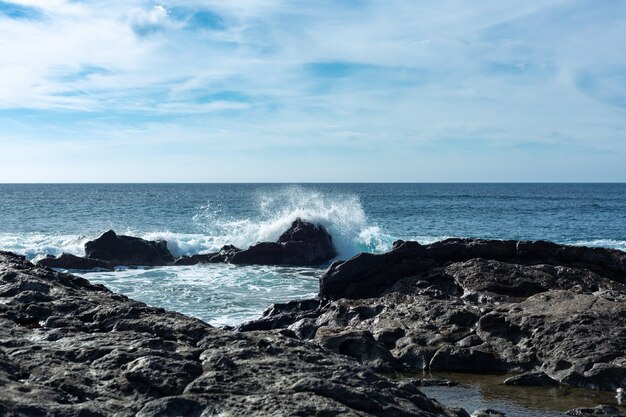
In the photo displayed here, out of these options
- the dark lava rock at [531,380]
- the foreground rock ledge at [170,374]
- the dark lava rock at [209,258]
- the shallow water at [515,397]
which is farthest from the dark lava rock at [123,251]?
the foreground rock ledge at [170,374]

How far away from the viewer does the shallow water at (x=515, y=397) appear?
960 cm

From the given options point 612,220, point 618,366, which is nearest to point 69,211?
point 612,220

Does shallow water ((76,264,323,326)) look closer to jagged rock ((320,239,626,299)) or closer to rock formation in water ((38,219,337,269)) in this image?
rock formation in water ((38,219,337,269))

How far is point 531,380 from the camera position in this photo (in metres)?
10.9

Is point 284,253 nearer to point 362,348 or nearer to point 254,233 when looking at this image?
point 254,233

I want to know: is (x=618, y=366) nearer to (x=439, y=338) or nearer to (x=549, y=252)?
(x=439, y=338)

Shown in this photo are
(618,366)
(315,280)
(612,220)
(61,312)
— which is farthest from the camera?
(612,220)

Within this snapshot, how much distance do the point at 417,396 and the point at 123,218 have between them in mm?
68861

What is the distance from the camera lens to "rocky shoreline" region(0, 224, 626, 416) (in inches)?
206

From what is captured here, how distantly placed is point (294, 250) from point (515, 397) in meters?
22.2

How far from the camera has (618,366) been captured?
10.9 metres

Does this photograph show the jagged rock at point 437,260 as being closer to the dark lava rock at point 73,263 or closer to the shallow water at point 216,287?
the shallow water at point 216,287

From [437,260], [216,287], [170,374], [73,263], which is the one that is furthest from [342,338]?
[73,263]

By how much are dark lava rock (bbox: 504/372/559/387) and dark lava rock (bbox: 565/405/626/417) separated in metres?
1.49
